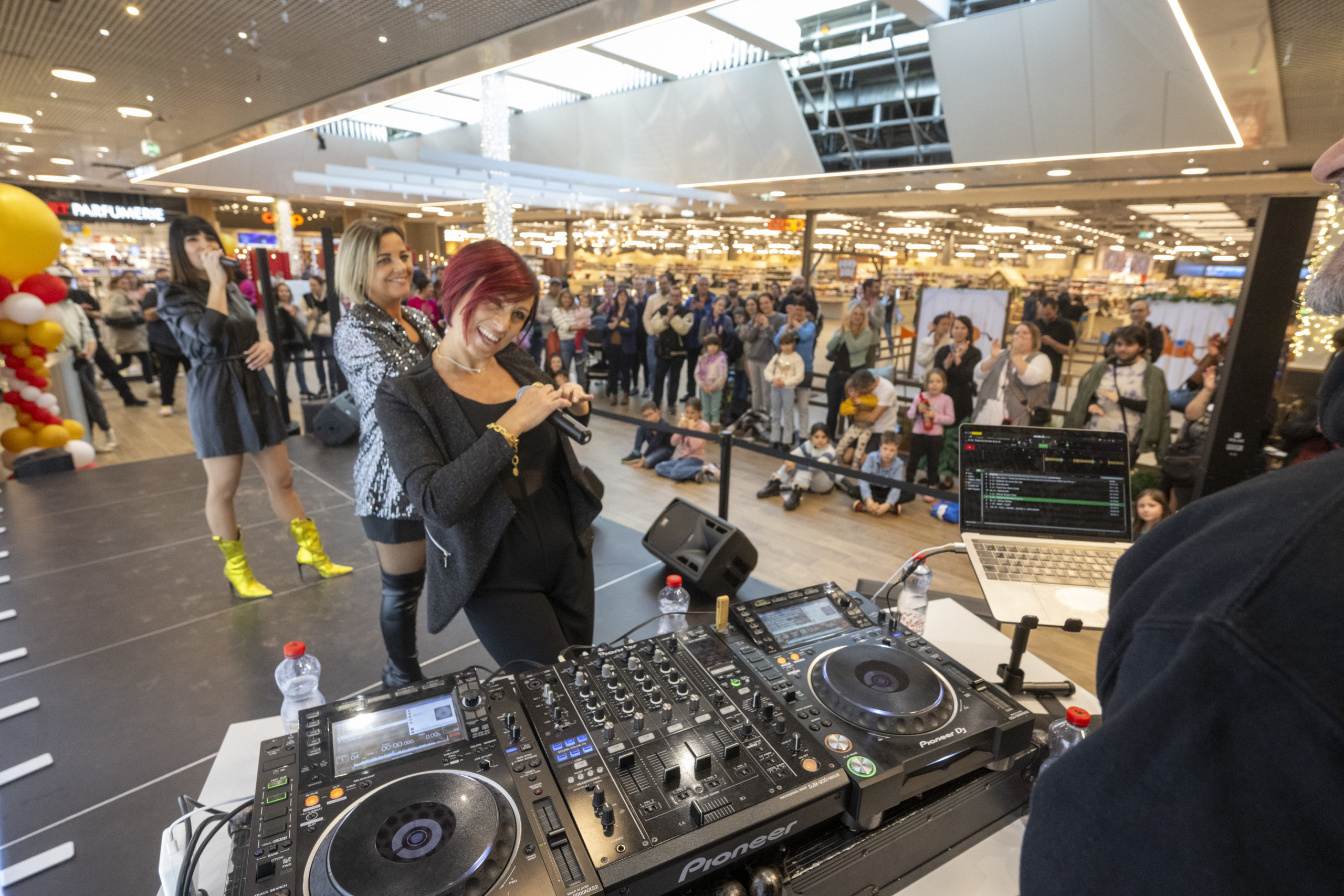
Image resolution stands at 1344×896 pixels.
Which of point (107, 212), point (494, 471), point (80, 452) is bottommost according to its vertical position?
point (80, 452)

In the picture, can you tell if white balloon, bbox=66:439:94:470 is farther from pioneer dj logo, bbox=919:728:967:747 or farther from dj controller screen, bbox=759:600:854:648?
pioneer dj logo, bbox=919:728:967:747

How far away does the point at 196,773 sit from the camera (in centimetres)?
184

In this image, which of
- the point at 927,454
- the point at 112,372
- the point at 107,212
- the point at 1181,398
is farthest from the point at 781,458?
the point at 107,212

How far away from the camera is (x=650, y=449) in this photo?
567cm

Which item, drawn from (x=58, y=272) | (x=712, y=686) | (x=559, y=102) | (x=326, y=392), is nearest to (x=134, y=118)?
(x=58, y=272)

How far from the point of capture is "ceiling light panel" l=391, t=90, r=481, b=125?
938 centimetres

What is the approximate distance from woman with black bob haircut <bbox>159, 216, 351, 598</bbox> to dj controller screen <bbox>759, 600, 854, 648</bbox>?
7.71 feet

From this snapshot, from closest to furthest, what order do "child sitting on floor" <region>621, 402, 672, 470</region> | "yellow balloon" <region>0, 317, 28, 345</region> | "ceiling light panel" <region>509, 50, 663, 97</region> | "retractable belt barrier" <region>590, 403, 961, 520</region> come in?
"retractable belt barrier" <region>590, 403, 961, 520</region>
"yellow balloon" <region>0, 317, 28, 345</region>
"child sitting on floor" <region>621, 402, 672, 470</region>
"ceiling light panel" <region>509, 50, 663, 97</region>

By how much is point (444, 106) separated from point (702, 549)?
33.0ft

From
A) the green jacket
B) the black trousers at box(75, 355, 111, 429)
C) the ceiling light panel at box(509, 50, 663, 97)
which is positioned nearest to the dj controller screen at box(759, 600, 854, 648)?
the green jacket

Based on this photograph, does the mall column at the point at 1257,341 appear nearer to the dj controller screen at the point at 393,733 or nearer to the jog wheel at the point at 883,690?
the jog wheel at the point at 883,690

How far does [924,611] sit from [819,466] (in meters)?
1.03

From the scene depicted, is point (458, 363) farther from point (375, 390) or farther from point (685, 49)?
point (685, 49)

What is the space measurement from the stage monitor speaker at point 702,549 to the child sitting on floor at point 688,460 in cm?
201
